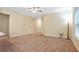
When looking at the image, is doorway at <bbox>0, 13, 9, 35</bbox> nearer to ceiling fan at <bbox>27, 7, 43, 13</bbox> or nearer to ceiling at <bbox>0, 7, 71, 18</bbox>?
ceiling at <bbox>0, 7, 71, 18</bbox>

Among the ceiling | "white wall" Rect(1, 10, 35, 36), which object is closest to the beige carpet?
"white wall" Rect(1, 10, 35, 36)

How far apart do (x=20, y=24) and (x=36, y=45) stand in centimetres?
45

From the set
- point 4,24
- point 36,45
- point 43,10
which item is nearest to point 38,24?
point 43,10

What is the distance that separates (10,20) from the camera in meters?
1.98

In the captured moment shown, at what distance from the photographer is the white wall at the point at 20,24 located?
6.49 feet

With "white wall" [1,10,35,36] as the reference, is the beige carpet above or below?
below

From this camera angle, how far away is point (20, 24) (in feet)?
6.61

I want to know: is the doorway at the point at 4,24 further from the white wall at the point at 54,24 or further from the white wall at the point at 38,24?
the white wall at the point at 54,24

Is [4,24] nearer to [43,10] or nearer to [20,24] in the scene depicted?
[20,24]

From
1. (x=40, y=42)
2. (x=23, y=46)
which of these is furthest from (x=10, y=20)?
(x=40, y=42)

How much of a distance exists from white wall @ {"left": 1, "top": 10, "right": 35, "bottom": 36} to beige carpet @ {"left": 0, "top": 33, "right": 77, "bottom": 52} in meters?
0.11

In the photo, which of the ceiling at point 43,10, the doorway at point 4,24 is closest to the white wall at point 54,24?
the ceiling at point 43,10

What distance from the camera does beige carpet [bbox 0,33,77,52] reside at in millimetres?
1924
